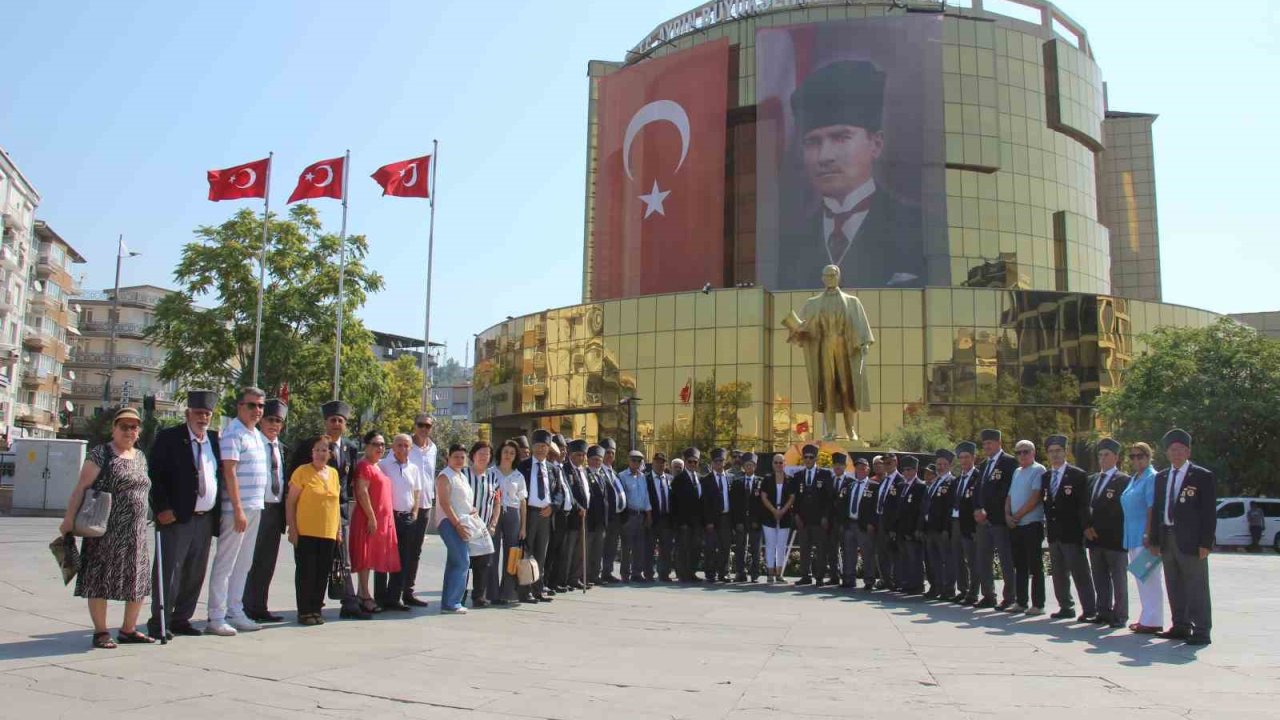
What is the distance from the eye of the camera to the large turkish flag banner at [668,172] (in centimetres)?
5309

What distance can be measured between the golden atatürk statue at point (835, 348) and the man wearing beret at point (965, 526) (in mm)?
7938

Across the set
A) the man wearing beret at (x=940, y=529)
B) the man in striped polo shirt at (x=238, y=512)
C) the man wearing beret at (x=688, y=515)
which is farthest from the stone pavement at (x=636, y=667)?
the man wearing beret at (x=688, y=515)

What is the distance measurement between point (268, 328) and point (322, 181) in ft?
33.0

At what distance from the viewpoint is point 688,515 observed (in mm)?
15188

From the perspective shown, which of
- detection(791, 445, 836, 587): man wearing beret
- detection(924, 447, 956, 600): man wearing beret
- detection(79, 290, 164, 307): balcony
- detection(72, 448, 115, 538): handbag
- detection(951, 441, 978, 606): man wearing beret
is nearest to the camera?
detection(72, 448, 115, 538): handbag

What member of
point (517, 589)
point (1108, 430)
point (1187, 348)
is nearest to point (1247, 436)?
point (1187, 348)

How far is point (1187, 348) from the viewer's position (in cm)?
3441

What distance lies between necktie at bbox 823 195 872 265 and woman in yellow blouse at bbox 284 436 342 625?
4340 centimetres

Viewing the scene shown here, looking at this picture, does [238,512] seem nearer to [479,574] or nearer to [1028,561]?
[479,574]

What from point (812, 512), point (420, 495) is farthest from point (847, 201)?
point (420, 495)

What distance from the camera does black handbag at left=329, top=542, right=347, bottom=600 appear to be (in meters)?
9.53

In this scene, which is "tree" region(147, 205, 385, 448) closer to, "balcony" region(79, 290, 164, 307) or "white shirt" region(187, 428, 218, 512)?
"white shirt" region(187, 428, 218, 512)

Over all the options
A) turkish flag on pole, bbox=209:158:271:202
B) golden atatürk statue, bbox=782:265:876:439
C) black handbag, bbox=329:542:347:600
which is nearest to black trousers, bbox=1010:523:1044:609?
black handbag, bbox=329:542:347:600

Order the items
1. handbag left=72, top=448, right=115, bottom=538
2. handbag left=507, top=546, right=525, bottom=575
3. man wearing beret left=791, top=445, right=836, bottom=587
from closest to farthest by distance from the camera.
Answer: handbag left=72, top=448, right=115, bottom=538 < handbag left=507, top=546, right=525, bottom=575 < man wearing beret left=791, top=445, right=836, bottom=587
